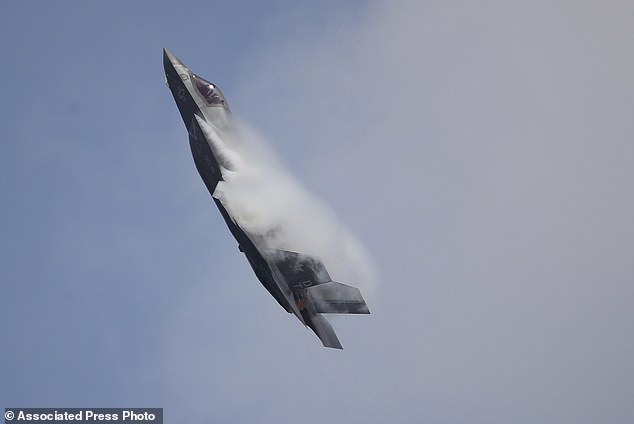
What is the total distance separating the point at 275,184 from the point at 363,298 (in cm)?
909

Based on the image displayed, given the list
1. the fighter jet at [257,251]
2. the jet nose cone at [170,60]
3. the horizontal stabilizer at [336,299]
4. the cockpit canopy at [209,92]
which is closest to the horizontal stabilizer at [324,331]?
the fighter jet at [257,251]

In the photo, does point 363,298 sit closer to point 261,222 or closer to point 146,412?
point 261,222

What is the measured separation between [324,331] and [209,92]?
16.5 m

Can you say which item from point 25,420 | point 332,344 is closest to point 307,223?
point 332,344

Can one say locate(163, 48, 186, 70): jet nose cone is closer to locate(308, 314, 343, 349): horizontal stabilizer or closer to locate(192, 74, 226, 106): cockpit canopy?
locate(192, 74, 226, 106): cockpit canopy

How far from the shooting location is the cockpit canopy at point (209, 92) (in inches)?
2213

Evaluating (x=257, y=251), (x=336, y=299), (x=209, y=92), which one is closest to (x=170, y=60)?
(x=209, y=92)

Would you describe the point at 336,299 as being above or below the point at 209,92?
below

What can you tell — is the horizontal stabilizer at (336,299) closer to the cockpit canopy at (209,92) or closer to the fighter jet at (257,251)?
the fighter jet at (257,251)

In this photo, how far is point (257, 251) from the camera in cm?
5206

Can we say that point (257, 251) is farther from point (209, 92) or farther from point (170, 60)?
point (170, 60)

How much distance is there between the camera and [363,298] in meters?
52.8

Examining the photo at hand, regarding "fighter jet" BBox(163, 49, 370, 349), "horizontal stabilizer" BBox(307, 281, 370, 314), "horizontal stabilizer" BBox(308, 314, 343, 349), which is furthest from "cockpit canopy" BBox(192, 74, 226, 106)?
"horizontal stabilizer" BBox(308, 314, 343, 349)

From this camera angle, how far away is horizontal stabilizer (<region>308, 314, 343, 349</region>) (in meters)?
53.2
